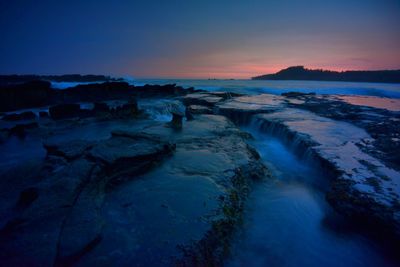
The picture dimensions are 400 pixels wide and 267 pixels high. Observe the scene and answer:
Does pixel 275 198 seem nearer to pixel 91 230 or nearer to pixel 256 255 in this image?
pixel 256 255

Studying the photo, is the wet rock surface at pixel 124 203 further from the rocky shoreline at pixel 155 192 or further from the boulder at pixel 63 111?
the boulder at pixel 63 111

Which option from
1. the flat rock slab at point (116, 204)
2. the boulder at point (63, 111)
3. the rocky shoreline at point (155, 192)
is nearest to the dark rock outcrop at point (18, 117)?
the boulder at point (63, 111)

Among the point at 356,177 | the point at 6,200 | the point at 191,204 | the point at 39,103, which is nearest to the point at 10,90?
the point at 39,103

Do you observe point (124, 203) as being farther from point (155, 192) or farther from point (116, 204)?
point (155, 192)

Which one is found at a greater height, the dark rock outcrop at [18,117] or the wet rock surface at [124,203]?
the wet rock surface at [124,203]

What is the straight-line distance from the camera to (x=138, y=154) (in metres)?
4.88

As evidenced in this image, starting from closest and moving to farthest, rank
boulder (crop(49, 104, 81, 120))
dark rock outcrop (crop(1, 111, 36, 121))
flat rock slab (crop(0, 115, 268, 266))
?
flat rock slab (crop(0, 115, 268, 266)) < dark rock outcrop (crop(1, 111, 36, 121)) < boulder (crop(49, 104, 81, 120))

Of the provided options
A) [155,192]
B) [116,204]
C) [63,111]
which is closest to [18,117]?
[63,111]

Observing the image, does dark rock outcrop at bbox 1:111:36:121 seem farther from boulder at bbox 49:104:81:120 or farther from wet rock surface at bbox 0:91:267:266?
wet rock surface at bbox 0:91:267:266

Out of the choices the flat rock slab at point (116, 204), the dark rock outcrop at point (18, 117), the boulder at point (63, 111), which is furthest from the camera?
the boulder at point (63, 111)

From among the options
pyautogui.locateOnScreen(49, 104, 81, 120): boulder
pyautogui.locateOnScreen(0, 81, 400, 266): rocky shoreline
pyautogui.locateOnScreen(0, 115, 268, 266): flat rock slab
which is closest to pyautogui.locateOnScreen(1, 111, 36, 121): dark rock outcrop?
pyautogui.locateOnScreen(49, 104, 81, 120): boulder

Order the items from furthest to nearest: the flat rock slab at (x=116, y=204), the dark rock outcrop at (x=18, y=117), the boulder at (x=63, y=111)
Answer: the boulder at (x=63, y=111)
the dark rock outcrop at (x=18, y=117)
the flat rock slab at (x=116, y=204)

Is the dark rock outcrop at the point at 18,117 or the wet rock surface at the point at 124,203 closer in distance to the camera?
the wet rock surface at the point at 124,203

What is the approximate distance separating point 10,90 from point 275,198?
22.2 metres
